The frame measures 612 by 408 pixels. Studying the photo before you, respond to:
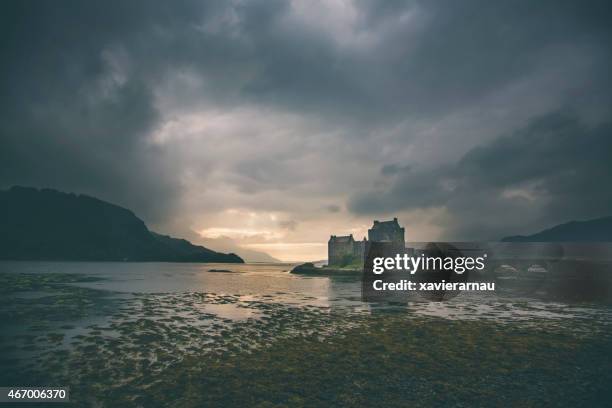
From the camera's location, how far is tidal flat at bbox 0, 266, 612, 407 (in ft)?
46.5

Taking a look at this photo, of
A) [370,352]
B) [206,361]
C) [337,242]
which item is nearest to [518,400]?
[370,352]

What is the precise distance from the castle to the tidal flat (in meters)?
116

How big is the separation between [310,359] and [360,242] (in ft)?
456

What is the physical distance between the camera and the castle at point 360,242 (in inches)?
5950

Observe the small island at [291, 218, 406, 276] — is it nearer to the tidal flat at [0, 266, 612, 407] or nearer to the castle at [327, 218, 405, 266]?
the castle at [327, 218, 405, 266]

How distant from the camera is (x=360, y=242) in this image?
155750 millimetres

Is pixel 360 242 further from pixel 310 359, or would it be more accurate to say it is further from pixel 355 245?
pixel 310 359

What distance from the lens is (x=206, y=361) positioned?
18.9 m

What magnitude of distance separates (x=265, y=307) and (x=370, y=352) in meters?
24.0

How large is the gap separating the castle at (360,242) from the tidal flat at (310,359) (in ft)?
382

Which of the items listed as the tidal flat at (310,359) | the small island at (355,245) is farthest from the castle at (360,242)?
the tidal flat at (310,359)

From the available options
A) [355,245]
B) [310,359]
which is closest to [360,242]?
[355,245]

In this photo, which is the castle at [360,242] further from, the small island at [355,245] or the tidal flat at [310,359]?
the tidal flat at [310,359]

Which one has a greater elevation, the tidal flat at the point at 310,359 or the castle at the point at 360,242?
the castle at the point at 360,242
